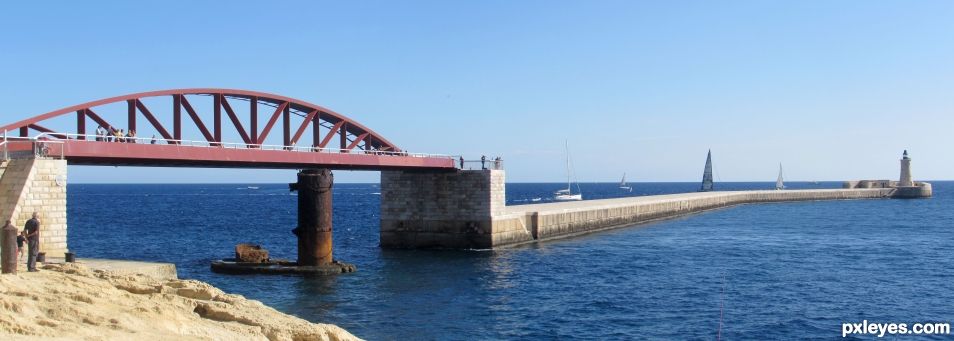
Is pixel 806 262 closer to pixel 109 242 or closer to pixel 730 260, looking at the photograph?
pixel 730 260

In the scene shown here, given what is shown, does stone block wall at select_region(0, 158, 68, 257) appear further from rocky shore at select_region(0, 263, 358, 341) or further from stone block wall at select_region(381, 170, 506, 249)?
stone block wall at select_region(381, 170, 506, 249)

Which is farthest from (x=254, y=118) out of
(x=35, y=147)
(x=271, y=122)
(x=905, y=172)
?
(x=905, y=172)

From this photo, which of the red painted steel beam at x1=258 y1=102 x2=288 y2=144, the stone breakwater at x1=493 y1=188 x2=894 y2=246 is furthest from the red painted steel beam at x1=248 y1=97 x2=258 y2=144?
the stone breakwater at x1=493 y1=188 x2=894 y2=246

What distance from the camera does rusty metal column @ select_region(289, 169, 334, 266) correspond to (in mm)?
38594

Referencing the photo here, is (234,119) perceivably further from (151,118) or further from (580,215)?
(580,215)

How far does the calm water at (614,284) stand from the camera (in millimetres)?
25938

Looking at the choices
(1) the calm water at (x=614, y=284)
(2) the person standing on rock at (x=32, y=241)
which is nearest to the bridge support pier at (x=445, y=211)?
(1) the calm water at (x=614, y=284)

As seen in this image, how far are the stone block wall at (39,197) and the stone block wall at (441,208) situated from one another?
28074 millimetres

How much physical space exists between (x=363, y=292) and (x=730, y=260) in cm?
2086

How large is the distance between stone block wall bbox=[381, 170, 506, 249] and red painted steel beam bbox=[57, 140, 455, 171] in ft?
5.70

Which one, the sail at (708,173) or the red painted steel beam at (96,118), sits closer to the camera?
the red painted steel beam at (96,118)

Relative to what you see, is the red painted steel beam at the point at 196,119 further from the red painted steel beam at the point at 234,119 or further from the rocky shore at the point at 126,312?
the rocky shore at the point at 126,312

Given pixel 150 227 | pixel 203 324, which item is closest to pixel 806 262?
pixel 203 324

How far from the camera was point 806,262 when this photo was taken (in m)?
42.8
